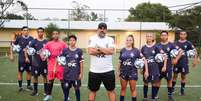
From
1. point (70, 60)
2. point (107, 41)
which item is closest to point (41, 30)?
point (70, 60)

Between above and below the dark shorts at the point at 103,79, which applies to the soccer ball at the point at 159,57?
above

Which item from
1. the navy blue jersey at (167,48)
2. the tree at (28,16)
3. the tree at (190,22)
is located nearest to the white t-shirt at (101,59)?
the navy blue jersey at (167,48)

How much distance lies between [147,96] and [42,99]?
107 inches

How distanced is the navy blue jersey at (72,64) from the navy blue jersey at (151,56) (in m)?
1.66

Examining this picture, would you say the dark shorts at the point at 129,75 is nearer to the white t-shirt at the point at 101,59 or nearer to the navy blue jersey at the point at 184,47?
the white t-shirt at the point at 101,59

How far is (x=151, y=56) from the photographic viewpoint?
400 inches

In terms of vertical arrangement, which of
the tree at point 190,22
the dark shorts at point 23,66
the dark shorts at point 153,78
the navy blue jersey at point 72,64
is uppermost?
the tree at point 190,22

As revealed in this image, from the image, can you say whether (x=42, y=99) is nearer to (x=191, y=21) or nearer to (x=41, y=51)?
(x=41, y=51)

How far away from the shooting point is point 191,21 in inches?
1374

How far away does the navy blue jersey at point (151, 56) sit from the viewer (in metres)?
10.1

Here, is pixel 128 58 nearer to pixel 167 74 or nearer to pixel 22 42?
pixel 167 74

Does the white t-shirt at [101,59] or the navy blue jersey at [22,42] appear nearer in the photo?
the white t-shirt at [101,59]

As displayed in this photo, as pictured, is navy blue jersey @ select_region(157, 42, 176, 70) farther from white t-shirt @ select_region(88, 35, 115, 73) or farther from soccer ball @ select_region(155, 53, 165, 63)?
white t-shirt @ select_region(88, 35, 115, 73)

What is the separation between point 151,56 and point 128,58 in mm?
931
